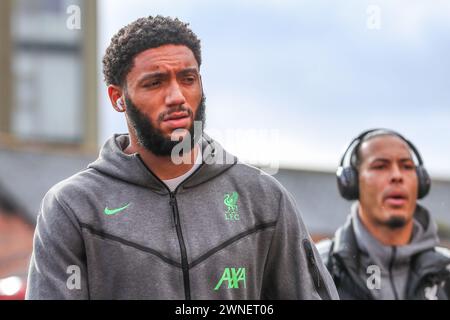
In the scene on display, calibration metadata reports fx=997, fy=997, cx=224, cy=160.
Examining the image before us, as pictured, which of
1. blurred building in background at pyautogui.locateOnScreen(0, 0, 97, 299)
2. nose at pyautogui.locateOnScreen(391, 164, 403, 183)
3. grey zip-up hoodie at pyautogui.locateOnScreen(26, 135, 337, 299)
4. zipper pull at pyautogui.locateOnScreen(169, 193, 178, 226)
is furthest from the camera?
blurred building in background at pyautogui.locateOnScreen(0, 0, 97, 299)

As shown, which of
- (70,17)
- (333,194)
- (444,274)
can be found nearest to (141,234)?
(70,17)

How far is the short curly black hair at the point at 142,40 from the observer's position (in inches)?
131

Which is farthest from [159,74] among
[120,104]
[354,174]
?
[354,174]

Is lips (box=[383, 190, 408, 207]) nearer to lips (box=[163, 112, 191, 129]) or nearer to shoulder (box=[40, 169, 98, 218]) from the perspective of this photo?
lips (box=[163, 112, 191, 129])

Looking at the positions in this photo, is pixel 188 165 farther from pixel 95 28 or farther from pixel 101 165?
pixel 95 28

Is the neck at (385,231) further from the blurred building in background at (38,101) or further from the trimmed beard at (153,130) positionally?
the blurred building in background at (38,101)

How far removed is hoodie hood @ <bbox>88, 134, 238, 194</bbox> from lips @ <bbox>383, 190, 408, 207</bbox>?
1.17m

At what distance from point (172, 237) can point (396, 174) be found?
4.88ft

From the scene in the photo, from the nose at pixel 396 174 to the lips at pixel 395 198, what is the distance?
0.06m

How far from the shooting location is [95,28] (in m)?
13.8

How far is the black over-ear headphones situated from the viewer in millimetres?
4426

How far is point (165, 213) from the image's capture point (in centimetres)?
331

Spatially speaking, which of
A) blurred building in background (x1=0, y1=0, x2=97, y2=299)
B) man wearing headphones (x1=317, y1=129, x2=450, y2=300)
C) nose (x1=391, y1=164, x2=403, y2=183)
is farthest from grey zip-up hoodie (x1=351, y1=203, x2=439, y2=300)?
blurred building in background (x1=0, y1=0, x2=97, y2=299)

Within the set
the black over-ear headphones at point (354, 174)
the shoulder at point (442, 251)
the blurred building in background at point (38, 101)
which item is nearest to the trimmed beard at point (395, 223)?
the black over-ear headphones at point (354, 174)
